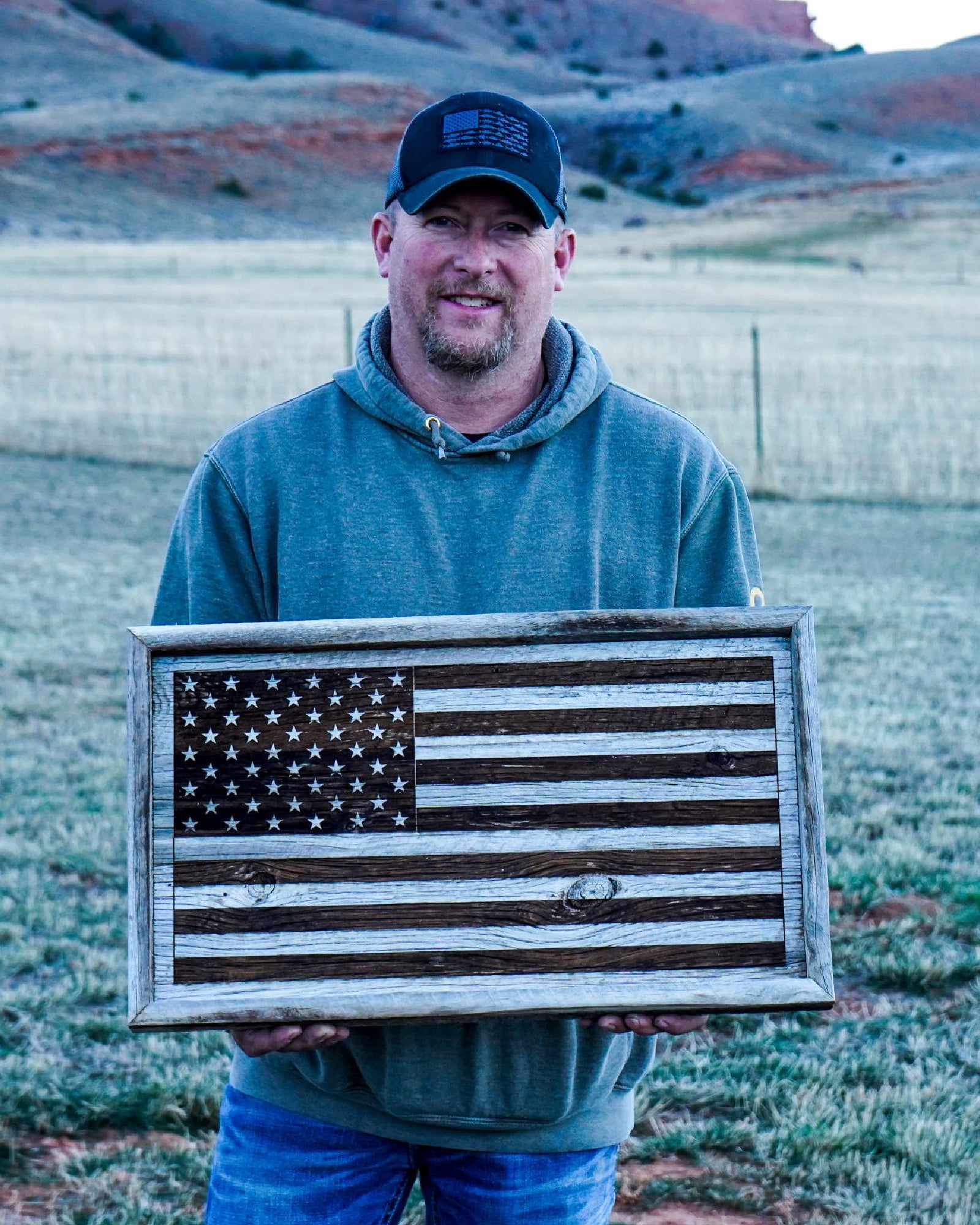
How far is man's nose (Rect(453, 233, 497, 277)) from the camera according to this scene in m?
2.50

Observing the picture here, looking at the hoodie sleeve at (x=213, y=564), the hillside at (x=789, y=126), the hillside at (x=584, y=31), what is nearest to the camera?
the hoodie sleeve at (x=213, y=564)

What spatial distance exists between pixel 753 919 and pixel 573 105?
406 ft

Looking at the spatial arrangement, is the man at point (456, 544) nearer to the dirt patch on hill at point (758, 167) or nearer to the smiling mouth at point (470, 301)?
the smiling mouth at point (470, 301)

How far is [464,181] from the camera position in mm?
2545

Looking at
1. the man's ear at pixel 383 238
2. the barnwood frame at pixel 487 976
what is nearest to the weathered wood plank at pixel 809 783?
the barnwood frame at pixel 487 976

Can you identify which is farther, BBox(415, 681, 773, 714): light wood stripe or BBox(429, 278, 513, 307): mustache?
BBox(429, 278, 513, 307): mustache

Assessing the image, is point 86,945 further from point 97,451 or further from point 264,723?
point 97,451

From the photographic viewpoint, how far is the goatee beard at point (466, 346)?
8.13 ft

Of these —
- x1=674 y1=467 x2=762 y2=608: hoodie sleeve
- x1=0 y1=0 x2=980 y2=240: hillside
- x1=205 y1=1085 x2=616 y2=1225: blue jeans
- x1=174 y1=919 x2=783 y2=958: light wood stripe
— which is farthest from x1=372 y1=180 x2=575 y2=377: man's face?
x1=0 y1=0 x2=980 y2=240: hillside

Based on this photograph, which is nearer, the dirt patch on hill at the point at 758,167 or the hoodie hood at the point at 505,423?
the hoodie hood at the point at 505,423

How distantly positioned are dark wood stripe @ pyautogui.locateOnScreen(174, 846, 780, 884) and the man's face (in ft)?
2.46

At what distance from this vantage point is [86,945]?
17.9ft

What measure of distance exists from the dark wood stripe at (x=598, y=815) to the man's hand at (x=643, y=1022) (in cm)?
27

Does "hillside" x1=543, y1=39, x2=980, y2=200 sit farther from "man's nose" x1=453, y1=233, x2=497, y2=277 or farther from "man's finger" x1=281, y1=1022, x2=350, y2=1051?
"man's finger" x1=281, y1=1022, x2=350, y2=1051
